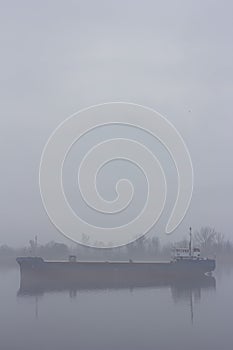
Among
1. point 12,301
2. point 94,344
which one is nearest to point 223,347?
point 94,344

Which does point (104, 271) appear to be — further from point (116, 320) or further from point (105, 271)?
point (116, 320)

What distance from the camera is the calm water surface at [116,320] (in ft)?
38.1

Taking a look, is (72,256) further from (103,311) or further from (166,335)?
(166,335)

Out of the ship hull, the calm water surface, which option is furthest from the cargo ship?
the calm water surface

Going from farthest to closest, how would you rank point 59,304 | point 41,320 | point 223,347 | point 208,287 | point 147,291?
point 208,287 → point 147,291 → point 59,304 → point 41,320 → point 223,347

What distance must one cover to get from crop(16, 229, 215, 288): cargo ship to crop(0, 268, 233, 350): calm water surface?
4008mm

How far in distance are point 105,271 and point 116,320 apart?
1352 centimetres

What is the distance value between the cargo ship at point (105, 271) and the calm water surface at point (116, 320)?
401 centimetres

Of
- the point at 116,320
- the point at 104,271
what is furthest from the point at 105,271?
the point at 116,320

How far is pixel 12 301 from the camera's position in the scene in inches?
782

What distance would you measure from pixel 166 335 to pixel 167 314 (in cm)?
389

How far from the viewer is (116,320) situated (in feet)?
48.8

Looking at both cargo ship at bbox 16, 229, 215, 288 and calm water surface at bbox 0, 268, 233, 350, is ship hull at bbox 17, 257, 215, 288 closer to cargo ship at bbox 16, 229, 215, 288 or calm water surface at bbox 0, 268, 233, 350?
cargo ship at bbox 16, 229, 215, 288

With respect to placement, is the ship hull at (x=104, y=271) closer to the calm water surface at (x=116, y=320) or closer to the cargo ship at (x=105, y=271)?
the cargo ship at (x=105, y=271)
